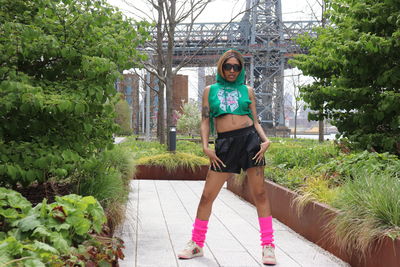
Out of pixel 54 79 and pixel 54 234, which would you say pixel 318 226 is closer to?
pixel 54 234

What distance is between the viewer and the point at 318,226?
5012mm

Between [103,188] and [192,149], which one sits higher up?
[103,188]

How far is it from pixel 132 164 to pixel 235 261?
4.79 m

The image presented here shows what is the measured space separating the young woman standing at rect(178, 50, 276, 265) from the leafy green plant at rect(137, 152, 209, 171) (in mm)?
7568

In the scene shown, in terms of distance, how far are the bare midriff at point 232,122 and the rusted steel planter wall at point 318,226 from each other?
1.34 m

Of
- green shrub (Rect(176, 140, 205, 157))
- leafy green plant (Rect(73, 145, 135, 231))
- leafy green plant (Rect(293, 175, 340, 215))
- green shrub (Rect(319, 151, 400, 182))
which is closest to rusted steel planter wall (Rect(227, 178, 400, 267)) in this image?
leafy green plant (Rect(293, 175, 340, 215))

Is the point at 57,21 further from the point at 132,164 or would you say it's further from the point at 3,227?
the point at 132,164

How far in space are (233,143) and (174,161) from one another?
26.4ft

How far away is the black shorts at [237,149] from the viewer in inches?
164

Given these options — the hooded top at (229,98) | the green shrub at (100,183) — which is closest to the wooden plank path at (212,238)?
the green shrub at (100,183)

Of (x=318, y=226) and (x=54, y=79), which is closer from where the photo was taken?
(x=54, y=79)

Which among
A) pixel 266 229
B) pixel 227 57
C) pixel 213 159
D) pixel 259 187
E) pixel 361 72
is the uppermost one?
pixel 361 72

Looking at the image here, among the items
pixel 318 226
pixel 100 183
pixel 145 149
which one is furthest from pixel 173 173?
pixel 318 226

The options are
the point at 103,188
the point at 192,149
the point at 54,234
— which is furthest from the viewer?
the point at 192,149
